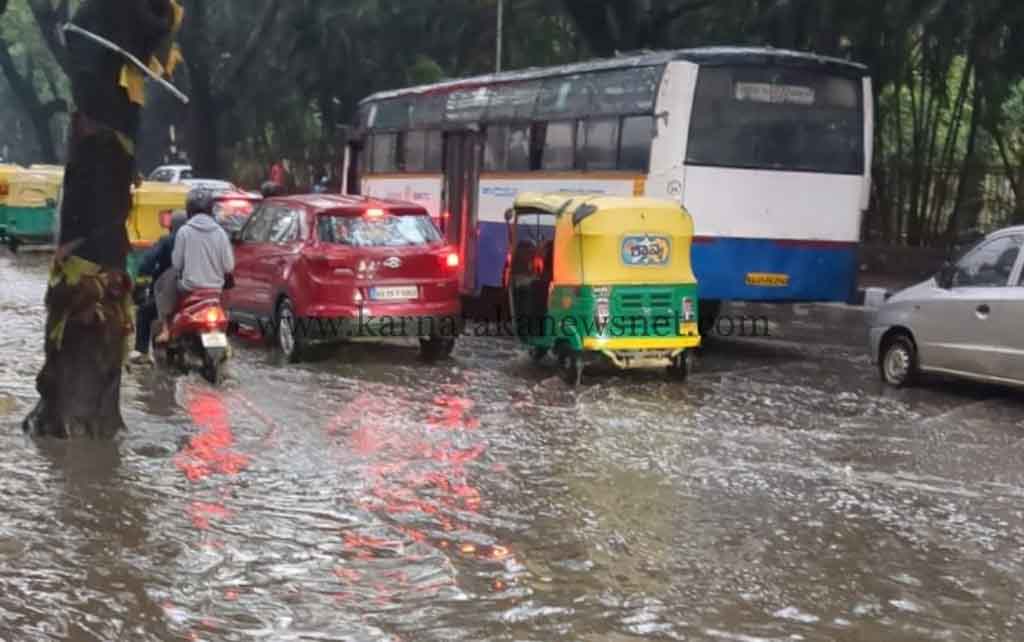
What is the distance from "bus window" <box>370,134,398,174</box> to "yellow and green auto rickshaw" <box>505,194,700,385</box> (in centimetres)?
878

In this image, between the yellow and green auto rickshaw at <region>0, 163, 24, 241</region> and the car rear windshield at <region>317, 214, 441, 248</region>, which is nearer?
the car rear windshield at <region>317, 214, 441, 248</region>

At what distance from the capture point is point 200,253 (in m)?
12.3

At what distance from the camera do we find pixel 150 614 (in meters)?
5.90

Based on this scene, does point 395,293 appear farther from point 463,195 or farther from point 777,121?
point 463,195

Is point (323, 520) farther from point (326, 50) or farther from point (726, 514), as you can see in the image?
point (326, 50)

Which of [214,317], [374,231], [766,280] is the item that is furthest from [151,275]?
[766,280]

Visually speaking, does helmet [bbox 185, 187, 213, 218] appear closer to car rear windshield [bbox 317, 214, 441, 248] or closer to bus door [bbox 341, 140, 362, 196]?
car rear windshield [bbox 317, 214, 441, 248]

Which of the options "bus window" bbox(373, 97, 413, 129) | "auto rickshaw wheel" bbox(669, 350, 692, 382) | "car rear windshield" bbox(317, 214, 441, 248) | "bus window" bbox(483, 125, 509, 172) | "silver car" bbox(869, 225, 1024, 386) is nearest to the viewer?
"silver car" bbox(869, 225, 1024, 386)

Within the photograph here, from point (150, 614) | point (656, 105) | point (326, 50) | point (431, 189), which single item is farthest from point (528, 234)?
point (326, 50)

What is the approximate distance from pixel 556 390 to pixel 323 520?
5.32m

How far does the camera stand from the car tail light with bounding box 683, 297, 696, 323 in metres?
13.1

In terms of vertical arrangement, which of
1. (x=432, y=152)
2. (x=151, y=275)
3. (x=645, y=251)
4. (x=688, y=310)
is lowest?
(x=688, y=310)

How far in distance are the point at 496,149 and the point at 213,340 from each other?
7.28 meters

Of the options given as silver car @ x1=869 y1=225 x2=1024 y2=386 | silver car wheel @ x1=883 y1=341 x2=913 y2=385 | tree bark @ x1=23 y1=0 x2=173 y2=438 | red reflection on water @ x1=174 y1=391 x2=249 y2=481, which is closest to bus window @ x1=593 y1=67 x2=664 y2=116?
silver car @ x1=869 y1=225 x2=1024 y2=386
